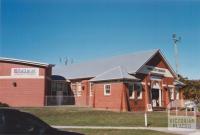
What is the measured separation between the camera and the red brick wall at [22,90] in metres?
38.5

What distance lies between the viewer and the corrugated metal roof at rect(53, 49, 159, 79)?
133 ft

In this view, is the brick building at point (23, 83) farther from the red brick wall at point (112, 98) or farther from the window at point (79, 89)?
the window at point (79, 89)

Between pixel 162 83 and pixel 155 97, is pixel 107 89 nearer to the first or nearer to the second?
pixel 155 97

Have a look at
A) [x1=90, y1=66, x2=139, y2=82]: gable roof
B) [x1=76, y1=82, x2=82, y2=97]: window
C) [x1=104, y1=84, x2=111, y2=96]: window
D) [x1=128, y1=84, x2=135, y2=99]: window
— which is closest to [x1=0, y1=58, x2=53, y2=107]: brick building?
[x1=90, y1=66, x2=139, y2=82]: gable roof

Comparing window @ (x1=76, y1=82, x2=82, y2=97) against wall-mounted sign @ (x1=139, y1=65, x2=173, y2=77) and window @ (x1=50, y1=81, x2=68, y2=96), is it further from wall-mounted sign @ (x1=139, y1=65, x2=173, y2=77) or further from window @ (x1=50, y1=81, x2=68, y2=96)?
wall-mounted sign @ (x1=139, y1=65, x2=173, y2=77)

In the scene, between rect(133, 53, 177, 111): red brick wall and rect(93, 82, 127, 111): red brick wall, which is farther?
rect(133, 53, 177, 111): red brick wall

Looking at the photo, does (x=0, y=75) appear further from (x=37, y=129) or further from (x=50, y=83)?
(x=37, y=129)

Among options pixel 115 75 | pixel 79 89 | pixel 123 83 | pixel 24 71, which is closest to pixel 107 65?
pixel 79 89

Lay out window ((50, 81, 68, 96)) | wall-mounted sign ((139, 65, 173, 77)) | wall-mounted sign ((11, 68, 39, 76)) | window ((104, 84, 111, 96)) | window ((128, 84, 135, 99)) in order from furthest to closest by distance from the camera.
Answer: window ((50, 81, 68, 96))
wall-mounted sign ((139, 65, 173, 77))
wall-mounted sign ((11, 68, 39, 76))
window ((104, 84, 111, 96))
window ((128, 84, 135, 99))

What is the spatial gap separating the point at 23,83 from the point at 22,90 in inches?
28.3

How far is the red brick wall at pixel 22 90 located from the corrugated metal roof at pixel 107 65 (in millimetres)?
6562

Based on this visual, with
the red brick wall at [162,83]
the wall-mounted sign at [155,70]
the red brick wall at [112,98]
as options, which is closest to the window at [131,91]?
the red brick wall at [162,83]

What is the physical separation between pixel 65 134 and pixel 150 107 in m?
30.1

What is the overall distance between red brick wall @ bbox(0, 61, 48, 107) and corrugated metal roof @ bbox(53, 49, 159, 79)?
656 cm
